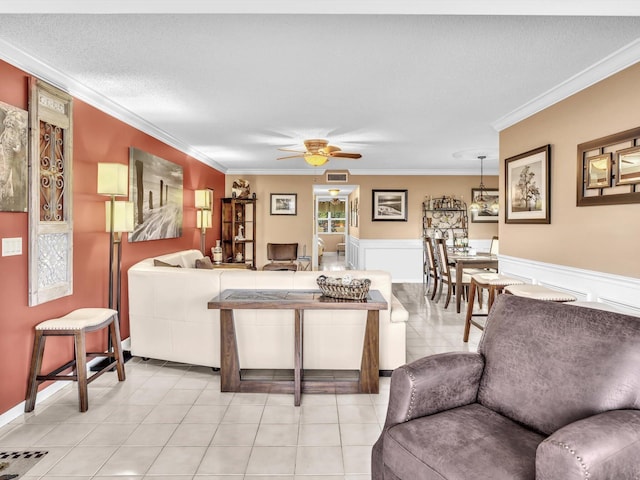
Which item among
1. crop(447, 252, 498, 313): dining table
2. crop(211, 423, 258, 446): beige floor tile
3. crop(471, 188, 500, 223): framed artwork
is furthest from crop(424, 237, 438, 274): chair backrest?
crop(211, 423, 258, 446): beige floor tile

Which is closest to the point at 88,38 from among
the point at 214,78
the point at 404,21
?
the point at 214,78

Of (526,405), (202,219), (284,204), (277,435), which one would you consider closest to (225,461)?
(277,435)

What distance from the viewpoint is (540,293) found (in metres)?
3.31

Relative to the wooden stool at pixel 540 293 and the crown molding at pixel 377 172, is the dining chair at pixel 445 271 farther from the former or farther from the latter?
the crown molding at pixel 377 172

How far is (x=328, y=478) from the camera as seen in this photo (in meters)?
1.97

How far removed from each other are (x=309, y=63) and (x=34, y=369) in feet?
9.10

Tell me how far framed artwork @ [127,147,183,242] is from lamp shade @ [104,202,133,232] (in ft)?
2.30

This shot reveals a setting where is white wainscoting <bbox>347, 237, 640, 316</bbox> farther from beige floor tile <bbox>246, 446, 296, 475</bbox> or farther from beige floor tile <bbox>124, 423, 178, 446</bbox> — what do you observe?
beige floor tile <bbox>124, 423, 178, 446</bbox>

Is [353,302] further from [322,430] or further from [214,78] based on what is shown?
[214,78]

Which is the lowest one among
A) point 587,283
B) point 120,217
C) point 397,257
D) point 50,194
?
point 397,257

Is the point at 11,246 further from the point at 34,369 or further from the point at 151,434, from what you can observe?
the point at 151,434

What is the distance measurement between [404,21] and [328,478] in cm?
248

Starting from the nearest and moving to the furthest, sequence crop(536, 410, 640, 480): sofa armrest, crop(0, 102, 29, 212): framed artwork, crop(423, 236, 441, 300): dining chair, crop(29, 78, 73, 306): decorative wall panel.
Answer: crop(536, 410, 640, 480): sofa armrest < crop(0, 102, 29, 212): framed artwork < crop(29, 78, 73, 306): decorative wall panel < crop(423, 236, 441, 300): dining chair

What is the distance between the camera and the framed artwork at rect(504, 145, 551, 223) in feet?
12.5
